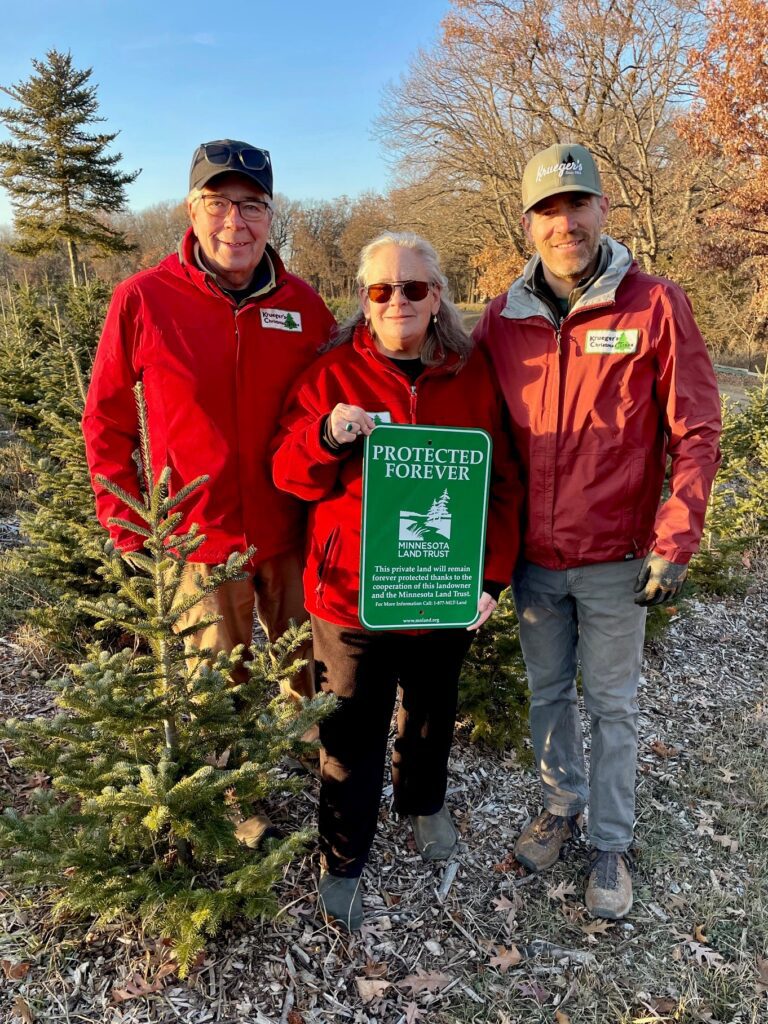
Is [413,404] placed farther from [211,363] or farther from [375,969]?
[375,969]

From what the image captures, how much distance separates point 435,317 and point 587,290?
0.65m

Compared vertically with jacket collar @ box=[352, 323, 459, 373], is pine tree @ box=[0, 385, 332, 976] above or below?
below

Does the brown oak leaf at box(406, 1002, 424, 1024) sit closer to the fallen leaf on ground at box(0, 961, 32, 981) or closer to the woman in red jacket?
the woman in red jacket

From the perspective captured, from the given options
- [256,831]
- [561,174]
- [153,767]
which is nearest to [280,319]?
[561,174]

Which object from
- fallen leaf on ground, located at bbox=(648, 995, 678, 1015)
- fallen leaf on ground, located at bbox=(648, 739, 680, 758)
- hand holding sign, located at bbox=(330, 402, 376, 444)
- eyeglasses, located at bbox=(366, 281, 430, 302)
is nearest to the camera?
hand holding sign, located at bbox=(330, 402, 376, 444)

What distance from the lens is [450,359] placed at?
276 centimetres

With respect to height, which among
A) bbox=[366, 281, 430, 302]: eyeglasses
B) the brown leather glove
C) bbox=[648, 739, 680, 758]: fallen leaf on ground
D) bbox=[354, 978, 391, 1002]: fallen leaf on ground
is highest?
bbox=[366, 281, 430, 302]: eyeglasses

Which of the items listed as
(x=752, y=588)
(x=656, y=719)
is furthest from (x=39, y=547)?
(x=752, y=588)

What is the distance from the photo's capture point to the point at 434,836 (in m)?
3.45

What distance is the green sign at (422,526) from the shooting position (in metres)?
2.60

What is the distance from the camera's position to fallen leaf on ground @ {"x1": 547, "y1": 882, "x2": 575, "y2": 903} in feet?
10.9

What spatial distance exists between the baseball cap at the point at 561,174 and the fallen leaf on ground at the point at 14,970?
3.64m

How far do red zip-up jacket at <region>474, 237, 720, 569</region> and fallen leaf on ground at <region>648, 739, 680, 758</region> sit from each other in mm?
2190

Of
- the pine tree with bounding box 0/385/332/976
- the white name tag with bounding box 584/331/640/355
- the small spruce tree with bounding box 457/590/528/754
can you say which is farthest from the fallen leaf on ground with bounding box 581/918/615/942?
the white name tag with bounding box 584/331/640/355
